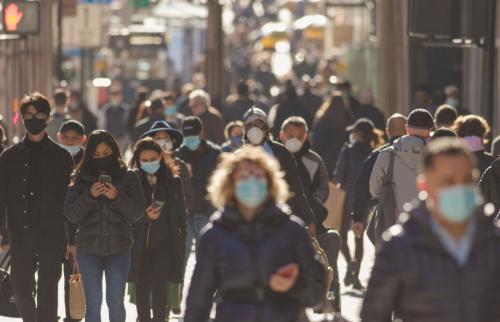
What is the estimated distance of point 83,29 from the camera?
115 feet

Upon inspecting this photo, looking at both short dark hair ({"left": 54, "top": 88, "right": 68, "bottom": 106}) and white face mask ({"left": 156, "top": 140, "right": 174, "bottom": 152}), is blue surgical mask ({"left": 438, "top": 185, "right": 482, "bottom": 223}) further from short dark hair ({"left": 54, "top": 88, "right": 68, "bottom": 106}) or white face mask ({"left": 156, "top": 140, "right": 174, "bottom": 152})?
short dark hair ({"left": 54, "top": 88, "right": 68, "bottom": 106})

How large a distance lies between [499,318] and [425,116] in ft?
19.8

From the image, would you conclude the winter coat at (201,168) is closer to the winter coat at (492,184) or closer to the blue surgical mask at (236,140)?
the blue surgical mask at (236,140)

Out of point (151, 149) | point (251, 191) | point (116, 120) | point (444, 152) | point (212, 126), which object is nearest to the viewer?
point (444, 152)

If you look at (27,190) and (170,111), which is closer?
(27,190)

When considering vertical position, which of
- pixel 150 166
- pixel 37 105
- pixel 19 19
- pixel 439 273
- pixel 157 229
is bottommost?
pixel 157 229

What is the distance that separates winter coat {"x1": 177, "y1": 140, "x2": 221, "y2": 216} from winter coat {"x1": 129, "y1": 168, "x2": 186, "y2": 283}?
9.00ft

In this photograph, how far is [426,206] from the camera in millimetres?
6738

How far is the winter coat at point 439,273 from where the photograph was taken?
666 centimetres

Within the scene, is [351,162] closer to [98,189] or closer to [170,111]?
[98,189]

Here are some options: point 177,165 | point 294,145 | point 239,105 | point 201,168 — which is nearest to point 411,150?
point 294,145

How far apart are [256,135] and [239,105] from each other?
1169 centimetres

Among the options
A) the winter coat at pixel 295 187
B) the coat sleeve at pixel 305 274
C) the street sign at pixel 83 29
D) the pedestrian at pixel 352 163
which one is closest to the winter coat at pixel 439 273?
the coat sleeve at pixel 305 274

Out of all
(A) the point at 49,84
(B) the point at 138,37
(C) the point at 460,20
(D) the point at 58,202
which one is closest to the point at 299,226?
(D) the point at 58,202
